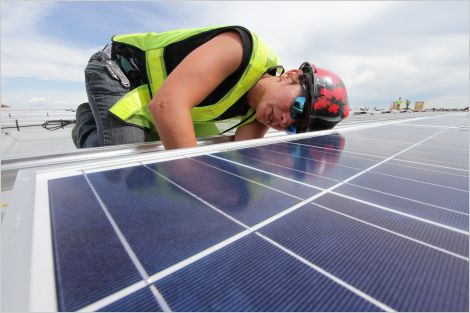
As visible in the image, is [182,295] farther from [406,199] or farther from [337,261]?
[406,199]

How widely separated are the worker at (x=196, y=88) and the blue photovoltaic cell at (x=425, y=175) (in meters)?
1.31

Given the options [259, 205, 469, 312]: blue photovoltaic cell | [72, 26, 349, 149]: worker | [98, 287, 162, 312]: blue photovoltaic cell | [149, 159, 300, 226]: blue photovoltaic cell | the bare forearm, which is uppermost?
[72, 26, 349, 149]: worker

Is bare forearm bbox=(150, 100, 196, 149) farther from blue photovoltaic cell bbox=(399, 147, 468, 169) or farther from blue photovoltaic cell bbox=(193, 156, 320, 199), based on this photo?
blue photovoltaic cell bbox=(399, 147, 468, 169)

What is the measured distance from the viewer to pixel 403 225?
2.23ft

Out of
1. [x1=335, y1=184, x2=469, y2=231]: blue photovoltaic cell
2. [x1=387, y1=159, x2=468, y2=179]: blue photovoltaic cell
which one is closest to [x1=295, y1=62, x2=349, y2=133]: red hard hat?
[x1=387, y1=159, x2=468, y2=179]: blue photovoltaic cell

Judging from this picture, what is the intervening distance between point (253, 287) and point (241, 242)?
134mm

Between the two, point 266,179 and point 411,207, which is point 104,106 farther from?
point 411,207

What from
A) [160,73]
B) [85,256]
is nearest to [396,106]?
[160,73]

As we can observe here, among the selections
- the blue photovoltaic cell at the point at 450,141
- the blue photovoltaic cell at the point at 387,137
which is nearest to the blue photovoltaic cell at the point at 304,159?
the blue photovoltaic cell at the point at 387,137

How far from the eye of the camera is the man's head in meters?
2.50

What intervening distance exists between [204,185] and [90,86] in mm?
2356

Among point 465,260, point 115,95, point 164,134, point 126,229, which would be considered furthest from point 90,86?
point 465,260

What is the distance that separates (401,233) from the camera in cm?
64

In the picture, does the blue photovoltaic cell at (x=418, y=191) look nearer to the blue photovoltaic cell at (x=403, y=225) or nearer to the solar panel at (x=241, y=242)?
the solar panel at (x=241, y=242)
